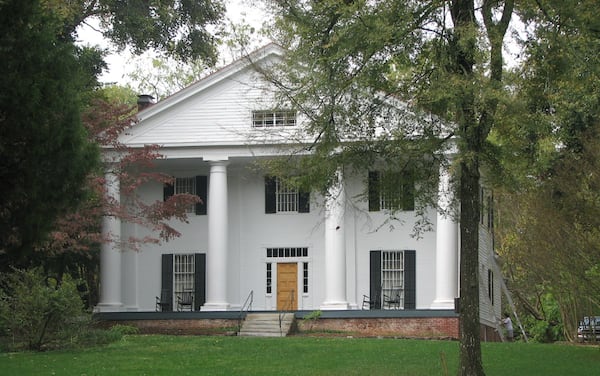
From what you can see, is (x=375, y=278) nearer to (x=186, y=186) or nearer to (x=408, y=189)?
(x=186, y=186)

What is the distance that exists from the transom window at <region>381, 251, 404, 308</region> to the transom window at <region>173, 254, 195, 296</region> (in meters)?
6.42

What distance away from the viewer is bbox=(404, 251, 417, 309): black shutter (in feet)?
110

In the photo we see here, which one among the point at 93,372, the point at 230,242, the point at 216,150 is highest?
the point at 216,150

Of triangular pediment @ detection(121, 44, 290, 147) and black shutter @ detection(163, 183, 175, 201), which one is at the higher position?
triangular pediment @ detection(121, 44, 290, 147)

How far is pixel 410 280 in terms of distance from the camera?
111ft

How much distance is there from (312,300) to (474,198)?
17526 millimetres

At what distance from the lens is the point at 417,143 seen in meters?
17.8

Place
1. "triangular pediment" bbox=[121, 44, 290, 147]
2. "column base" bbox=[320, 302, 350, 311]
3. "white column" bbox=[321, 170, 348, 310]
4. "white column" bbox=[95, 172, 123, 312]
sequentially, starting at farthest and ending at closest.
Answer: "white column" bbox=[95, 172, 123, 312] → "triangular pediment" bbox=[121, 44, 290, 147] → "white column" bbox=[321, 170, 348, 310] → "column base" bbox=[320, 302, 350, 311]

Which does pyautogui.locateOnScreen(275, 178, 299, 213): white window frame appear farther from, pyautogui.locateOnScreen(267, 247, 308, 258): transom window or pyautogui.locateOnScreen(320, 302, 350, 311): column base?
pyautogui.locateOnScreen(320, 302, 350, 311): column base

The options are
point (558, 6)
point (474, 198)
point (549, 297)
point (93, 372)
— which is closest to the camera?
point (558, 6)

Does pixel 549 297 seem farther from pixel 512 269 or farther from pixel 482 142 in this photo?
pixel 482 142

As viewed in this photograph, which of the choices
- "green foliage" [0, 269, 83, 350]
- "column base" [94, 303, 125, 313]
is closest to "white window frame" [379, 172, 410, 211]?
"green foliage" [0, 269, 83, 350]

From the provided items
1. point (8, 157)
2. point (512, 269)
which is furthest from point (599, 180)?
point (512, 269)

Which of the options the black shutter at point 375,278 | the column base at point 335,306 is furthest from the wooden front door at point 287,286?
the black shutter at point 375,278
